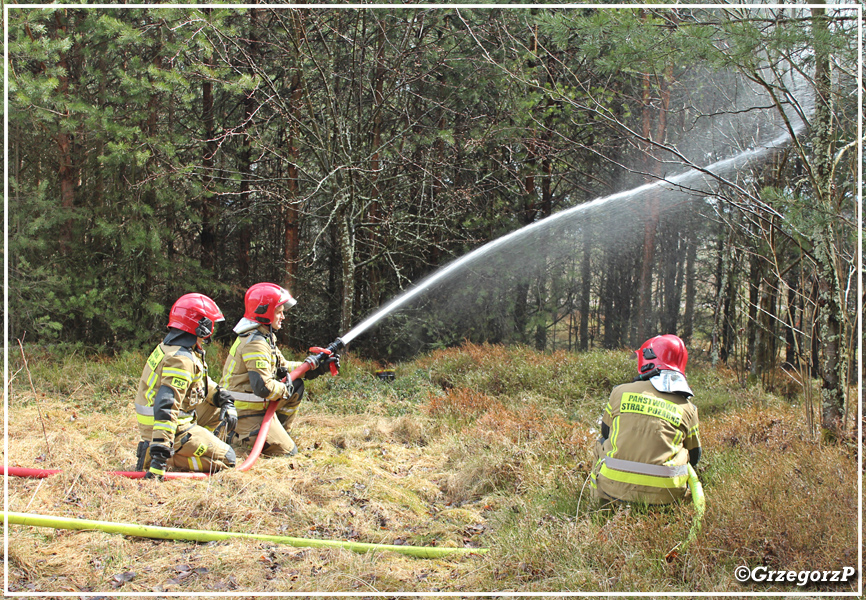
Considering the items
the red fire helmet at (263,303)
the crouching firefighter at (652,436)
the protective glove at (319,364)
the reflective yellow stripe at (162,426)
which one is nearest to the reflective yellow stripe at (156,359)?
the reflective yellow stripe at (162,426)

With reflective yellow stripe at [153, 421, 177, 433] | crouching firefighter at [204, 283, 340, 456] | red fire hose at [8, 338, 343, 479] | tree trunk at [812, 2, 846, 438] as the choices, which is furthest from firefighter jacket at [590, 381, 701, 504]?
reflective yellow stripe at [153, 421, 177, 433]

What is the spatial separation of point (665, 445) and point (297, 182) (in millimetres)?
10791

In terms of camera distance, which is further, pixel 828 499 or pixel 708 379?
pixel 708 379

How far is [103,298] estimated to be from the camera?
35.1ft

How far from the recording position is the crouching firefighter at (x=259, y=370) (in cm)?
571

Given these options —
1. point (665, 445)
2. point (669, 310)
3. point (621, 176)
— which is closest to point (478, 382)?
point (665, 445)

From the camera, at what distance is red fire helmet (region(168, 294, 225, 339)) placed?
492 cm

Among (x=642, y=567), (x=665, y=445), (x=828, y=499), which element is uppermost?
(x=665, y=445)

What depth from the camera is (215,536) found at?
12.9 feet

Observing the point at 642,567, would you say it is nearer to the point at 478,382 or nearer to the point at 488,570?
the point at 488,570

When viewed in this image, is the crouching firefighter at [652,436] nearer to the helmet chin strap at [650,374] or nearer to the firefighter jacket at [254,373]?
the helmet chin strap at [650,374]

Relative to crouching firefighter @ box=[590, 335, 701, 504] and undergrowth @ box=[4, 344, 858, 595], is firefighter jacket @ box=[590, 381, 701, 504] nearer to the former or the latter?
crouching firefighter @ box=[590, 335, 701, 504]

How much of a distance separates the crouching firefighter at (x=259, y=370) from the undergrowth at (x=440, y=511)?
18.7 inches

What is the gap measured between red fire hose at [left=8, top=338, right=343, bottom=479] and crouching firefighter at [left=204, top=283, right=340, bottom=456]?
0.28 feet
